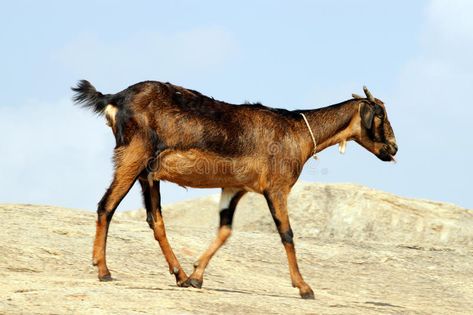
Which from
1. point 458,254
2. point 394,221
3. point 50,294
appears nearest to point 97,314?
point 50,294

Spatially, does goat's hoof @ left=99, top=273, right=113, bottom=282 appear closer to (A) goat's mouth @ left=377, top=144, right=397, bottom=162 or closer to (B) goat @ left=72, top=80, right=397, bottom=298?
(B) goat @ left=72, top=80, right=397, bottom=298

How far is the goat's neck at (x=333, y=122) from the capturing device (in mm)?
14766

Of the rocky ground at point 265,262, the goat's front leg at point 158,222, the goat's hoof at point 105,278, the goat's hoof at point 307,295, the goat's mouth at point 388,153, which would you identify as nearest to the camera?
the rocky ground at point 265,262

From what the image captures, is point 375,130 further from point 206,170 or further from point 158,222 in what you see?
point 158,222

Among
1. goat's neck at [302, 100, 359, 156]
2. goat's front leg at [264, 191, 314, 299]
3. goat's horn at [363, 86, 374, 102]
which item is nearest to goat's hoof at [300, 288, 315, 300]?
goat's front leg at [264, 191, 314, 299]

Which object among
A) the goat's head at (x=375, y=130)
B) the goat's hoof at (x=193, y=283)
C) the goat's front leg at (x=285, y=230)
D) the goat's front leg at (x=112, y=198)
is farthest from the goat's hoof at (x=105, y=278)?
the goat's head at (x=375, y=130)

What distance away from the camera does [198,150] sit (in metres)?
13.2

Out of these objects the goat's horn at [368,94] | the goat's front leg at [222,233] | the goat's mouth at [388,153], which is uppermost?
the goat's horn at [368,94]

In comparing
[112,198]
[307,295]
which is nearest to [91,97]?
[112,198]

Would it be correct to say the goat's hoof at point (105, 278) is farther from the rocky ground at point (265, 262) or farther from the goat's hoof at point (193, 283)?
the goat's hoof at point (193, 283)

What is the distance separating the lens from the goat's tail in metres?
13.5

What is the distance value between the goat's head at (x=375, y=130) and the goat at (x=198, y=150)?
2.33 feet

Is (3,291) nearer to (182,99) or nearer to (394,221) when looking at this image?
(182,99)

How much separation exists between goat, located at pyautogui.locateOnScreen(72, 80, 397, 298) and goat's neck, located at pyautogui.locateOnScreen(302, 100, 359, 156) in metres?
0.04
